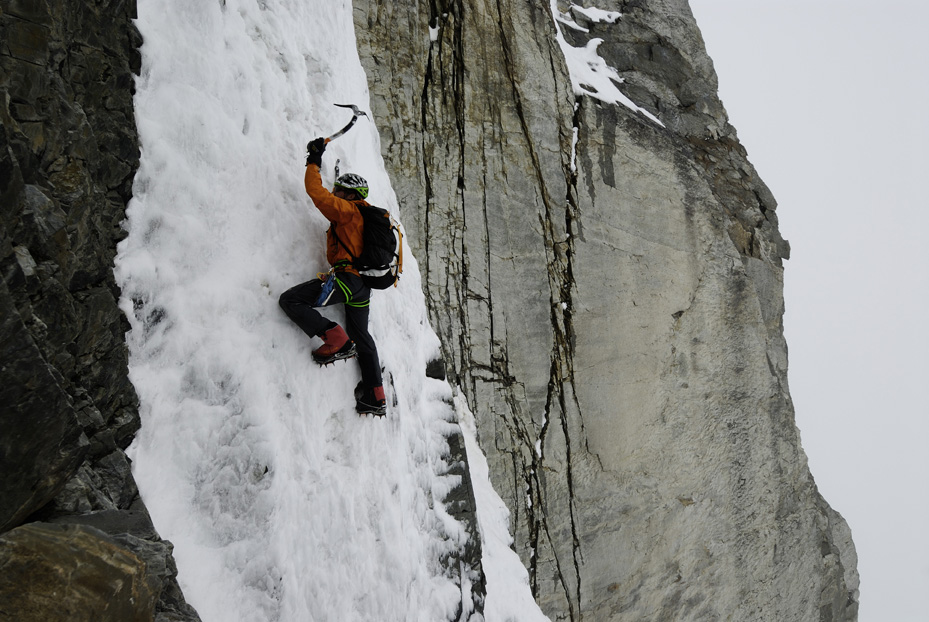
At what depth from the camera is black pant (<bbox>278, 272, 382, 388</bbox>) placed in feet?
17.9

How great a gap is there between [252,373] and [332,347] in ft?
2.55

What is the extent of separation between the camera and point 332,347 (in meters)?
5.66

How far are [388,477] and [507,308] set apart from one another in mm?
5501

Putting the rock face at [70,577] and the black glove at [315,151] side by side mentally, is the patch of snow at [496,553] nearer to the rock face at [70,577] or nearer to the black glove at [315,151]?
the black glove at [315,151]

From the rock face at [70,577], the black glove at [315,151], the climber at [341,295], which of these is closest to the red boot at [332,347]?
the climber at [341,295]

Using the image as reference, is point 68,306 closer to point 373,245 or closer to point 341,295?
point 341,295

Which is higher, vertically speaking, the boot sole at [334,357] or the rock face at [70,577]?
the rock face at [70,577]

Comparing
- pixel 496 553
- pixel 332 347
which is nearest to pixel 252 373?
pixel 332 347

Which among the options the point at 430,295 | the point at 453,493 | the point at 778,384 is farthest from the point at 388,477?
the point at 778,384

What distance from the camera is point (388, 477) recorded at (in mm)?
6262

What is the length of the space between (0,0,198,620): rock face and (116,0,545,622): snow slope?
230 millimetres

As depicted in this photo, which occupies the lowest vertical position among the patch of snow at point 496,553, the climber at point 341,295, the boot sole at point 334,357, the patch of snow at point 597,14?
the patch of snow at point 496,553

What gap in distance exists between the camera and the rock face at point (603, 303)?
10.8 metres

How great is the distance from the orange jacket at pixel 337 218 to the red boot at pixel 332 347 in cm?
63
